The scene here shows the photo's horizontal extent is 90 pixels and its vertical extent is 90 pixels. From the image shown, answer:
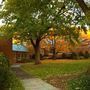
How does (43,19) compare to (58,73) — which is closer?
(58,73)

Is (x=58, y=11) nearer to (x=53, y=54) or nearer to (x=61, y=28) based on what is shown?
(x=61, y=28)

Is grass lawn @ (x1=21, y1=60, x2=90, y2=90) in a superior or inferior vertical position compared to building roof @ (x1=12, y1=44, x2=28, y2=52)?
inferior

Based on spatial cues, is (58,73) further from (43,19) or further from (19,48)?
(19,48)

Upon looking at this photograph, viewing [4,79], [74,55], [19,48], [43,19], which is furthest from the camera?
[74,55]

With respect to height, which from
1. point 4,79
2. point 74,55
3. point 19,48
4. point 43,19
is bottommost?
point 74,55

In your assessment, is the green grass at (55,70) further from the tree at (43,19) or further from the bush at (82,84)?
the bush at (82,84)

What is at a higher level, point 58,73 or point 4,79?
point 4,79

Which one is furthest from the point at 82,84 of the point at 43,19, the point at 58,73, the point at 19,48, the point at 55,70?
the point at 19,48

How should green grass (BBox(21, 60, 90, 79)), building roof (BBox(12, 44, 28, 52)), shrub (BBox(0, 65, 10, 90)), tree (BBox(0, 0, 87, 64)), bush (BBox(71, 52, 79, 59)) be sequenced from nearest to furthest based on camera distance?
shrub (BBox(0, 65, 10, 90)) < green grass (BBox(21, 60, 90, 79)) < tree (BBox(0, 0, 87, 64)) < building roof (BBox(12, 44, 28, 52)) < bush (BBox(71, 52, 79, 59))

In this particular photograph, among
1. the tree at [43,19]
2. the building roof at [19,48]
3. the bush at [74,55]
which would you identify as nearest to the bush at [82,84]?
the tree at [43,19]

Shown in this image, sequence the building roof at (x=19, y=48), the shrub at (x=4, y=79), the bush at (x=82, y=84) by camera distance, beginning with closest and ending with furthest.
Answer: the bush at (x=82, y=84)
the shrub at (x=4, y=79)
the building roof at (x=19, y=48)

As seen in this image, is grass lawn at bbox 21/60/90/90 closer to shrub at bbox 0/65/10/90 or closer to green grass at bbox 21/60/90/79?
green grass at bbox 21/60/90/79

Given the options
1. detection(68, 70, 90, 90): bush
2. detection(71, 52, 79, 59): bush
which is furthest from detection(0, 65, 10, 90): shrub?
detection(71, 52, 79, 59): bush

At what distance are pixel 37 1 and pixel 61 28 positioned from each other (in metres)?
19.2
